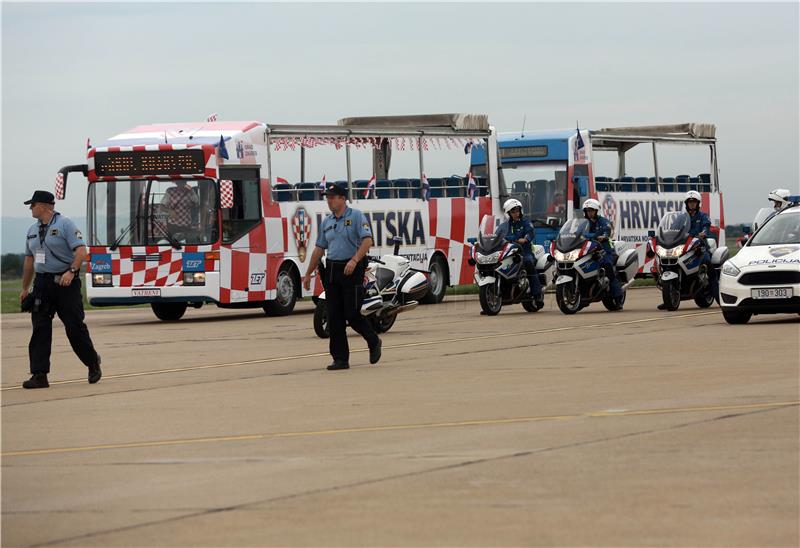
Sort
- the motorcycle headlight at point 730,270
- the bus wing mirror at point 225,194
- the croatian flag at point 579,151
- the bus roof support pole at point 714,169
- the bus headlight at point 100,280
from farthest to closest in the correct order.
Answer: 1. the bus roof support pole at point 714,169
2. the croatian flag at point 579,151
3. the bus headlight at point 100,280
4. the bus wing mirror at point 225,194
5. the motorcycle headlight at point 730,270

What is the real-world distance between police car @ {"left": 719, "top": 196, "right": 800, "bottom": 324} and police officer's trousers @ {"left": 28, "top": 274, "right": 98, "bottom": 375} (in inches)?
367

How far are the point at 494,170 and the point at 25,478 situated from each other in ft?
90.9

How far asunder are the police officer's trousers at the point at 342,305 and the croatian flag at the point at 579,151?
21.5m

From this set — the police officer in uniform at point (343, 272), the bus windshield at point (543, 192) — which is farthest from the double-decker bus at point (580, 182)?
the police officer in uniform at point (343, 272)

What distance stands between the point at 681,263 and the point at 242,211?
25.6 ft

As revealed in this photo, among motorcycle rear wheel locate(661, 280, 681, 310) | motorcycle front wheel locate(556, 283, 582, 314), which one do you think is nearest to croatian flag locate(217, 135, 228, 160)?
motorcycle front wheel locate(556, 283, 582, 314)

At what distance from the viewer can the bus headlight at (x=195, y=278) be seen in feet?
93.1

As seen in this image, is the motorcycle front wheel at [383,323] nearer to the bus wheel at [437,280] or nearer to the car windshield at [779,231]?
the car windshield at [779,231]

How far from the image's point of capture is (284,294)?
3011 cm

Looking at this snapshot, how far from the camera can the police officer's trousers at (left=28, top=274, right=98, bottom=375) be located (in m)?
15.9

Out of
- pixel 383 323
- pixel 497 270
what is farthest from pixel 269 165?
pixel 383 323

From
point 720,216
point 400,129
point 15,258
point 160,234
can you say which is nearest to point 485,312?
point 160,234

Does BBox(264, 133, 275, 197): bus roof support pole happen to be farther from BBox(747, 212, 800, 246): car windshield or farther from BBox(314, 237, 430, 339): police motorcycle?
BBox(747, 212, 800, 246): car windshield

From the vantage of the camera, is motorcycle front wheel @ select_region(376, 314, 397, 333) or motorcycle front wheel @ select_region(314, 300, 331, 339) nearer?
motorcycle front wheel @ select_region(314, 300, 331, 339)
